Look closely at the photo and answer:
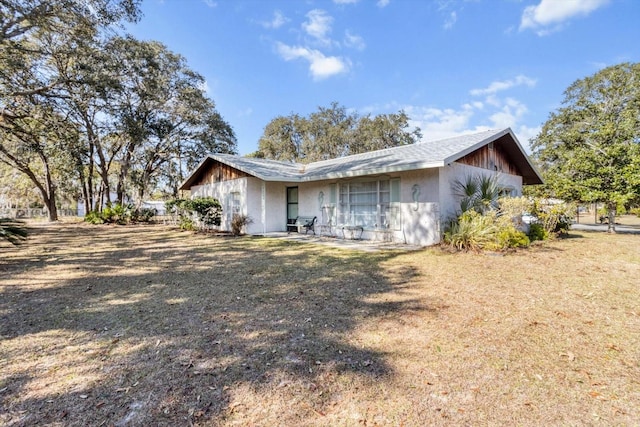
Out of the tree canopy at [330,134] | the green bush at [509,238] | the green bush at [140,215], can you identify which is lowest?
the green bush at [509,238]

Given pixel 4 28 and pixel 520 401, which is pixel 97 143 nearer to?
pixel 4 28

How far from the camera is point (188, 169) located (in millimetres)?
26641

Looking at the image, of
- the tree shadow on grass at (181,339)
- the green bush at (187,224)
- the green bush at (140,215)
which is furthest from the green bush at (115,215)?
the tree shadow on grass at (181,339)

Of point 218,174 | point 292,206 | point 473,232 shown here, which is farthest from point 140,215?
point 473,232

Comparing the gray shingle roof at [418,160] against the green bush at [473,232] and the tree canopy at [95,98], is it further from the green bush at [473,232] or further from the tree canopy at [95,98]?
the tree canopy at [95,98]

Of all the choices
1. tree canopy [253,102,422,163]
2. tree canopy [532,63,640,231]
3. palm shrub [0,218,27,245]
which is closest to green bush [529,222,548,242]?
tree canopy [532,63,640,231]

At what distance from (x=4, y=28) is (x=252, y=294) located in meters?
12.1

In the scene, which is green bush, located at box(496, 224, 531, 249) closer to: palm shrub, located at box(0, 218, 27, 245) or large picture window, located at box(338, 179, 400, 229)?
large picture window, located at box(338, 179, 400, 229)

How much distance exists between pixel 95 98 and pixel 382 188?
45.7 feet

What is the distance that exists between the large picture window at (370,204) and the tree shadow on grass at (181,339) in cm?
386

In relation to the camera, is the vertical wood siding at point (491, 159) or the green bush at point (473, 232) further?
the vertical wood siding at point (491, 159)

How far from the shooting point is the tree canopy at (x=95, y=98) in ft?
34.6

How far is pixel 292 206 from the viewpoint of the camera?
13984mm

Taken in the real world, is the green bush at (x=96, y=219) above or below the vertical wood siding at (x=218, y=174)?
below
